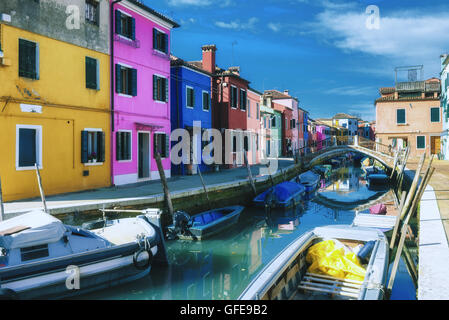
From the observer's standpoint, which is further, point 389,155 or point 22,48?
point 389,155

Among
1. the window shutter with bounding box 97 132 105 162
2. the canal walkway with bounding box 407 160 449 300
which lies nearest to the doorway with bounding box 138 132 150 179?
the window shutter with bounding box 97 132 105 162

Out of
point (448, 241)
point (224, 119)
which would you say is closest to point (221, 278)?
point (448, 241)

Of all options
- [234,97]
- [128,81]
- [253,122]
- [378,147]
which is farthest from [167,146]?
[378,147]

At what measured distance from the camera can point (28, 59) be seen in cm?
1102

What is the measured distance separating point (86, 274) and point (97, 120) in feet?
25.5

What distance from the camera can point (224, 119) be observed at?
22922mm

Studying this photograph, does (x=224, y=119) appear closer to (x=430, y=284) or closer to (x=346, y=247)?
(x=346, y=247)

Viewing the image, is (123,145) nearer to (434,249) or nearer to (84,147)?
(84,147)

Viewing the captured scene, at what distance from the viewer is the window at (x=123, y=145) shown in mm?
14203

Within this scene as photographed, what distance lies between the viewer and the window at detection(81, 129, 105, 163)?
41.4ft

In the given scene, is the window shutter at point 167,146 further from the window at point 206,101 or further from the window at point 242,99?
the window at point 242,99

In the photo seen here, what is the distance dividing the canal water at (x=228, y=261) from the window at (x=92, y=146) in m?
4.58

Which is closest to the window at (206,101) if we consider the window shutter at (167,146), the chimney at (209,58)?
the chimney at (209,58)

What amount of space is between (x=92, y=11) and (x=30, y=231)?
31.8 ft
